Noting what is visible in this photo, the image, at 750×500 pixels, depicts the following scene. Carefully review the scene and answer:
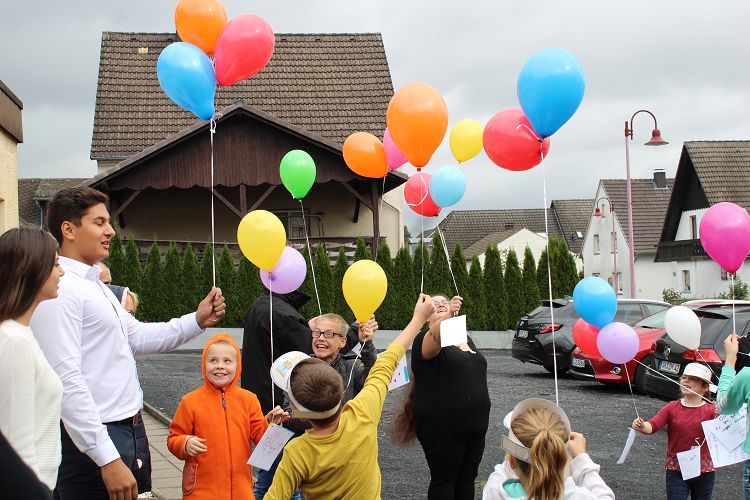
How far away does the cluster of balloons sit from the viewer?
5312 millimetres

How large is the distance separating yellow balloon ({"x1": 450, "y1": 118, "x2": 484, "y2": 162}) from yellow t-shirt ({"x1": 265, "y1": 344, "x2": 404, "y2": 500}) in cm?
386

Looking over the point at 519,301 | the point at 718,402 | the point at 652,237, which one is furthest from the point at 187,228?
the point at 652,237

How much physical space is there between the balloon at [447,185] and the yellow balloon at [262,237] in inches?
66.0

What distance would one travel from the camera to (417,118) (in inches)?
229

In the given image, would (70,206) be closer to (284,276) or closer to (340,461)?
(340,461)

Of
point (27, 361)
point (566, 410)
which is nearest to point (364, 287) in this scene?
point (27, 361)

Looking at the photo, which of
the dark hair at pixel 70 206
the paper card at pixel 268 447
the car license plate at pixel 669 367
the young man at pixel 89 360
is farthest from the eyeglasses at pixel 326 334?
the car license plate at pixel 669 367

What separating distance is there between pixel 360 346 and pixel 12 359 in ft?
9.85

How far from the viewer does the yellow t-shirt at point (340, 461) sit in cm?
319

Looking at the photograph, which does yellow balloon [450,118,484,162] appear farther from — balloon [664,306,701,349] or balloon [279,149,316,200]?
balloon [664,306,701,349]

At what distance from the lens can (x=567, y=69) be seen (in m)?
4.89

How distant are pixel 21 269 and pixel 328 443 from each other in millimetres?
1329

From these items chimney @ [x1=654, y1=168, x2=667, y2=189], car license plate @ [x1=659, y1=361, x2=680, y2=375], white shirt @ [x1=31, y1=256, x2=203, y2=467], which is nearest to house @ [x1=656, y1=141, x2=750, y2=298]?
chimney @ [x1=654, y1=168, x2=667, y2=189]

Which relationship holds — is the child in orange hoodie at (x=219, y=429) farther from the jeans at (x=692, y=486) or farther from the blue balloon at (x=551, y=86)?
Result: the jeans at (x=692, y=486)
